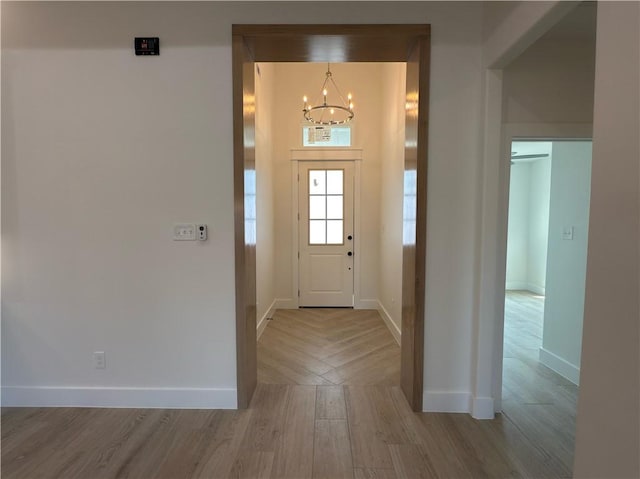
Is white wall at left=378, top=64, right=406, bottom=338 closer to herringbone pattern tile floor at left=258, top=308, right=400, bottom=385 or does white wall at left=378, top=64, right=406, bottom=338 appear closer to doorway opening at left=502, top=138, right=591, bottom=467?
herringbone pattern tile floor at left=258, top=308, right=400, bottom=385

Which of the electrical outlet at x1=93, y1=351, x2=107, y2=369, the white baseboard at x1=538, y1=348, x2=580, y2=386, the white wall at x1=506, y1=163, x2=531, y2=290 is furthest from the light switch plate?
the white wall at x1=506, y1=163, x2=531, y2=290

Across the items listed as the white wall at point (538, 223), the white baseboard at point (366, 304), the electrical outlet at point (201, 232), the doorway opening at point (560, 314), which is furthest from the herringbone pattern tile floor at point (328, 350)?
the white wall at point (538, 223)

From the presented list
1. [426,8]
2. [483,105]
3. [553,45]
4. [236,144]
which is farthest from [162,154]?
[553,45]

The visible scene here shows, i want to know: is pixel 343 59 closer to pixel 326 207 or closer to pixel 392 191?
pixel 392 191

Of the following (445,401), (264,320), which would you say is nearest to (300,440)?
(445,401)

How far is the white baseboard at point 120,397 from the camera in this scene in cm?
226

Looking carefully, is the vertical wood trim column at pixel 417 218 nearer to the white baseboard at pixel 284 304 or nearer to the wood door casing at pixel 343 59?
the wood door casing at pixel 343 59

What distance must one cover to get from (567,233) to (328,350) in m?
2.50

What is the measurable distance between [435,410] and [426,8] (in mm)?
2736

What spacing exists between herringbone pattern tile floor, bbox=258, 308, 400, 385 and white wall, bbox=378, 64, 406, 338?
35 cm

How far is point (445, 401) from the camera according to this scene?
7.35ft

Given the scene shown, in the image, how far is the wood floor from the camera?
1.72m

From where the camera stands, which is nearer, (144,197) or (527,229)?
(144,197)

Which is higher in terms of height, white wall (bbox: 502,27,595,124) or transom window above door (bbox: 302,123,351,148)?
transom window above door (bbox: 302,123,351,148)
